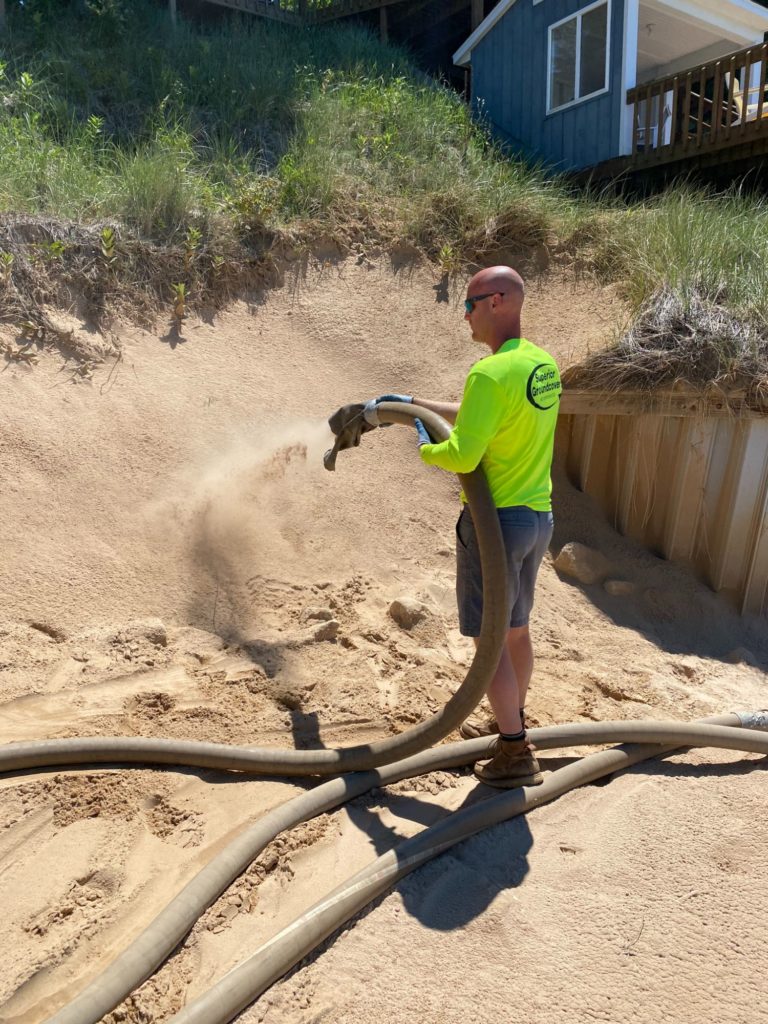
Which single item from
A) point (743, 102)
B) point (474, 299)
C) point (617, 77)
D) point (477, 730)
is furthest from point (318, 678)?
point (617, 77)

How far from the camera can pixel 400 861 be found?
2.84 m

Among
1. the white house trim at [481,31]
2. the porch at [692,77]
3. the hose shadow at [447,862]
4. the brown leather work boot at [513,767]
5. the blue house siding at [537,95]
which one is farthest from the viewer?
the white house trim at [481,31]

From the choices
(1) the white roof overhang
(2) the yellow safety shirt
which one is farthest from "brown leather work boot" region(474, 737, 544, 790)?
(1) the white roof overhang

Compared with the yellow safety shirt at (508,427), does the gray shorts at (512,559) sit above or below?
below

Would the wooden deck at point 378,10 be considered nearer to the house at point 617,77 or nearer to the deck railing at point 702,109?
the house at point 617,77

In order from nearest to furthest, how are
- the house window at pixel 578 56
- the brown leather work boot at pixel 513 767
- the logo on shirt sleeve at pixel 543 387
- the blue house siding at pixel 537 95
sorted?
the logo on shirt sleeve at pixel 543 387
the brown leather work boot at pixel 513 767
the blue house siding at pixel 537 95
the house window at pixel 578 56

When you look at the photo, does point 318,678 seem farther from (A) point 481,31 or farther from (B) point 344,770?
(A) point 481,31

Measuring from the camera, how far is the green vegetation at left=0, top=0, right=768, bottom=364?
20.8 feet

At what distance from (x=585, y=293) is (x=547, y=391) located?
442 centimetres

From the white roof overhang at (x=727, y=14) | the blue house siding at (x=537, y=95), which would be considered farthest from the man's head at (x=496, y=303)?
the white roof overhang at (x=727, y=14)

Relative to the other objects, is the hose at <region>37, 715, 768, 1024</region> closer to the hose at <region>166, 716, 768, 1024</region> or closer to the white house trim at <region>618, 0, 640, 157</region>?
the hose at <region>166, 716, 768, 1024</region>

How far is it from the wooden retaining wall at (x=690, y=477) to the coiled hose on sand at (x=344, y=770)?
206cm

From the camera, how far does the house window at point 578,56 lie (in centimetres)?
1062

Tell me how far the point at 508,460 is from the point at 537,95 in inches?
393
